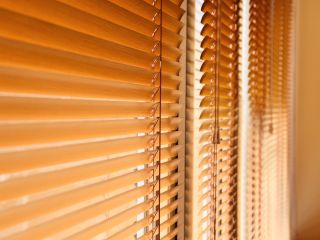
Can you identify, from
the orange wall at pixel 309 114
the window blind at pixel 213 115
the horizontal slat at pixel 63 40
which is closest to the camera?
the horizontal slat at pixel 63 40

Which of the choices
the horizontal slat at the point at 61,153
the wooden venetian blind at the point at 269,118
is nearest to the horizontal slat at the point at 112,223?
the horizontal slat at the point at 61,153

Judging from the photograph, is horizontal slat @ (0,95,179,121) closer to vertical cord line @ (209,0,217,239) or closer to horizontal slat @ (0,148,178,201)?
horizontal slat @ (0,148,178,201)

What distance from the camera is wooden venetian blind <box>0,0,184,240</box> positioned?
1.73ft

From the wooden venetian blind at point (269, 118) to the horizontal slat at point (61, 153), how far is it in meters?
1.09

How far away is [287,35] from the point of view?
2910 mm

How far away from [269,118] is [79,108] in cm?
172

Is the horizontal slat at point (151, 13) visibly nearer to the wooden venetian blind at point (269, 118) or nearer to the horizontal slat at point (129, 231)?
the horizontal slat at point (129, 231)

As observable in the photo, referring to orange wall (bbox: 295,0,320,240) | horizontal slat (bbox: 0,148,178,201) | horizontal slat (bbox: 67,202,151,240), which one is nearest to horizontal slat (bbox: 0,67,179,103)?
horizontal slat (bbox: 0,148,178,201)

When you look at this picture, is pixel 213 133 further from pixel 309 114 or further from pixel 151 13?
pixel 309 114

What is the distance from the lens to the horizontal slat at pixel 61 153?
0.53 meters

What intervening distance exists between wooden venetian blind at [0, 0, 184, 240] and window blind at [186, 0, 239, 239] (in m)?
0.17

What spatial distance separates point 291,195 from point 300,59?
1.16 m

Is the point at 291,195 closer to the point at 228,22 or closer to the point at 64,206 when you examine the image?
the point at 228,22

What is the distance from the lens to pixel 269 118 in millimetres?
2195
